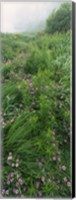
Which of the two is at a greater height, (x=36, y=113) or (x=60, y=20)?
(x=60, y=20)

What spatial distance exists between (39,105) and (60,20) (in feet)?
2.20

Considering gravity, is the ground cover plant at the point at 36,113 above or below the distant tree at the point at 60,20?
below

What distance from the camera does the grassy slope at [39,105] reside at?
236cm

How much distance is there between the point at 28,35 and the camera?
2420mm

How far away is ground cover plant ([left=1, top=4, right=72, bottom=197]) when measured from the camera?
2.36 meters

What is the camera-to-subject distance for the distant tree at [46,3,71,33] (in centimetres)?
240

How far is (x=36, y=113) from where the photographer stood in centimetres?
239

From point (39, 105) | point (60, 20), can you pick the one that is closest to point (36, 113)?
point (39, 105)

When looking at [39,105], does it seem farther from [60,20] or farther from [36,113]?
[60,20]

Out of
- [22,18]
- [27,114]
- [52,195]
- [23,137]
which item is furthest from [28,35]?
[52,195]

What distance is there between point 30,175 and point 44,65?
32.8 inches

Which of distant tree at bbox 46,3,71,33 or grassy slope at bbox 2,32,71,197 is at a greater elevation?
distant tree at bbox 46,3,71,33

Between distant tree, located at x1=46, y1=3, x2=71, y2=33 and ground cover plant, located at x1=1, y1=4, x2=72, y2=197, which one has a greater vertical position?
distant tree, located at x1=46, y1=3, x2=71, y2=33

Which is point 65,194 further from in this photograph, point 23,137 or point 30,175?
point 23,137
